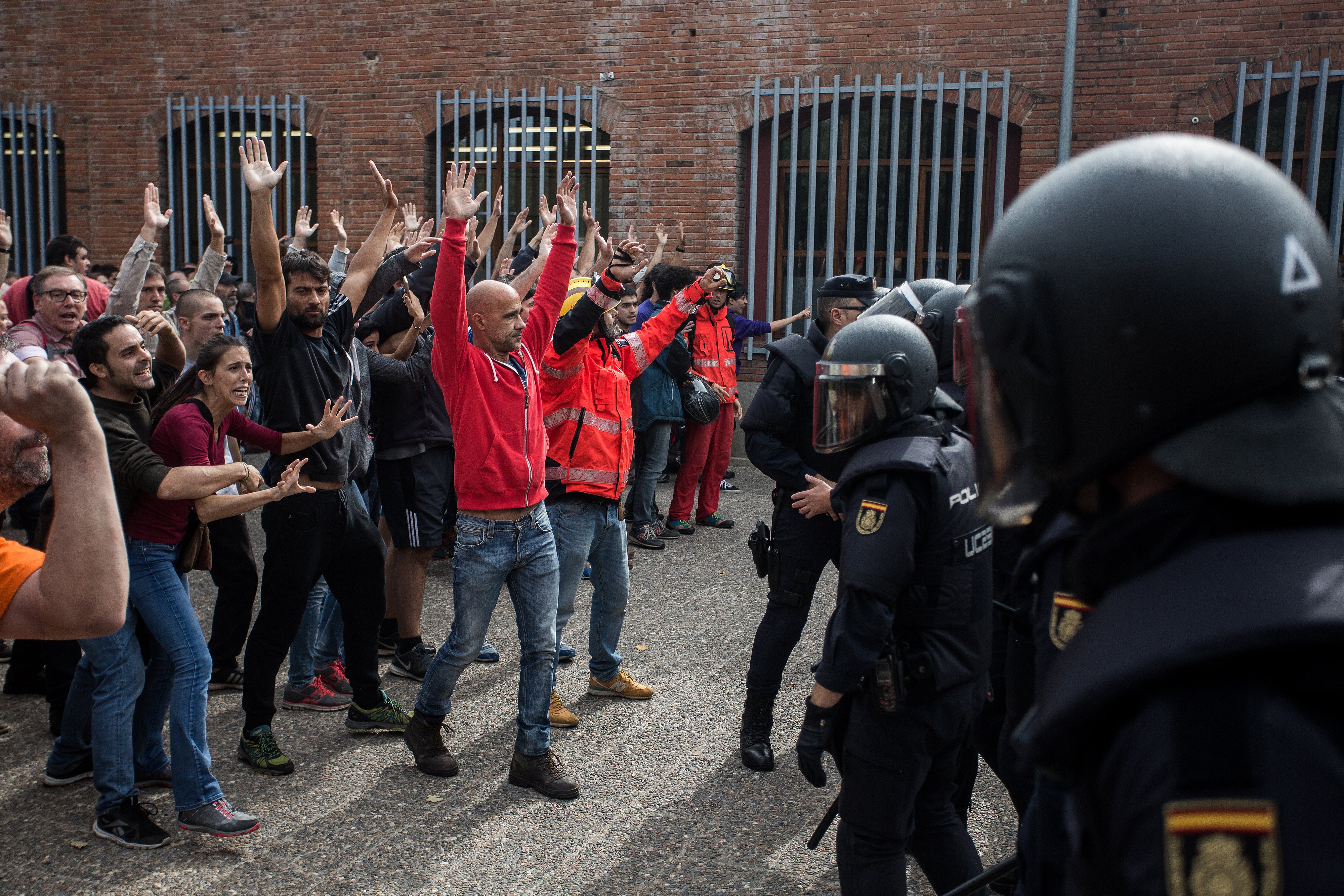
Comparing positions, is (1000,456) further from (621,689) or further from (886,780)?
(621,689)

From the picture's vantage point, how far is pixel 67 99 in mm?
14516

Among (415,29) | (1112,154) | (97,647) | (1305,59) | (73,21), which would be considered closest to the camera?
(1112,154)

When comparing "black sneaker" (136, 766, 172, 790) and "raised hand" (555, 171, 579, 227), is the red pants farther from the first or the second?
"black sneaker" (136, 766, 172, 790)

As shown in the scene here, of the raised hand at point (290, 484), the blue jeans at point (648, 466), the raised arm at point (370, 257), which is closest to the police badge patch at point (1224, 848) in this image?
the raised hand at point (290, 484)

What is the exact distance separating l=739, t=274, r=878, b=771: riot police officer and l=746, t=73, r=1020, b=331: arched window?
6.85 meters

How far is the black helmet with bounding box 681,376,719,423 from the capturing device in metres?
8.41

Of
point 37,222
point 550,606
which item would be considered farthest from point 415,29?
point 550,606

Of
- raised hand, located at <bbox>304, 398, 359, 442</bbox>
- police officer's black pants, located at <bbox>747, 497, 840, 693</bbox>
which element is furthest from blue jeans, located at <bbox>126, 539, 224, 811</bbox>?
police officer's black pants, located at <bbox>747, 497, 840, 693</bbox>

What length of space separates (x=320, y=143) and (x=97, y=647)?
11.5 metres

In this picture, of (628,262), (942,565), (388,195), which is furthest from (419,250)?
(942,565)

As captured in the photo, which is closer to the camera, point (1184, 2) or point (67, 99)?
point (1184, 2)

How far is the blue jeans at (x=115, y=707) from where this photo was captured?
355 centimetres

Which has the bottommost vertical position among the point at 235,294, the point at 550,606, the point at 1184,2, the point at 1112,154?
the point at 550,606

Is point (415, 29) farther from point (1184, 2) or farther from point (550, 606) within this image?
point (550, 606)
